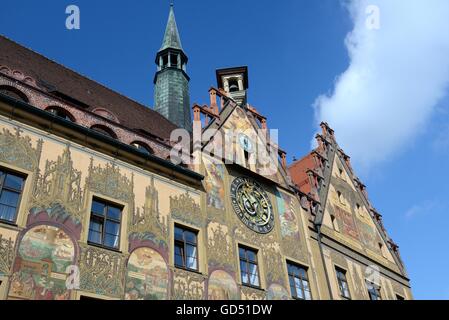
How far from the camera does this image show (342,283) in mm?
16062

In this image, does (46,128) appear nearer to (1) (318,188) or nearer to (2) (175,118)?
(1) (318,188)

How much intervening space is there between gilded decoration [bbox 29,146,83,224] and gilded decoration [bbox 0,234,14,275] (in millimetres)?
855

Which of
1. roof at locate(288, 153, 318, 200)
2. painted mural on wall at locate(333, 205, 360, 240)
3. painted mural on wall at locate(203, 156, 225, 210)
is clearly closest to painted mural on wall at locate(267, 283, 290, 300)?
painted mural on wall at locate(203, 156, 225, 210)

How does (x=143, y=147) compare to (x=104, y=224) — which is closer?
(x=104, y=224)

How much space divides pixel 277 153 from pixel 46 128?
29.3 ft

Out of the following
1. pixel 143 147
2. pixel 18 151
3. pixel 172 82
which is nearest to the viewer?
pixel 18 151

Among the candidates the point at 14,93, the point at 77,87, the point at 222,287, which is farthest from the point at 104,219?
the point at 77,87

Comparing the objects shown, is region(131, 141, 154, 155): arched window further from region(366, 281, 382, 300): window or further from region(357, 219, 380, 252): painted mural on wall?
region(357, 219, 380, 252): painted mural on wall

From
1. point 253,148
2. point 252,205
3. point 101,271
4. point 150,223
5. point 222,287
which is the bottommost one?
point 101,271

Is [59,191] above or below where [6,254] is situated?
above

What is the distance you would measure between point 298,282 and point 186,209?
428 cm

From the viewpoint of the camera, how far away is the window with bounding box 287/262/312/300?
46.5 ft

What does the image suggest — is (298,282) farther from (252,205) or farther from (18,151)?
(18,151)
